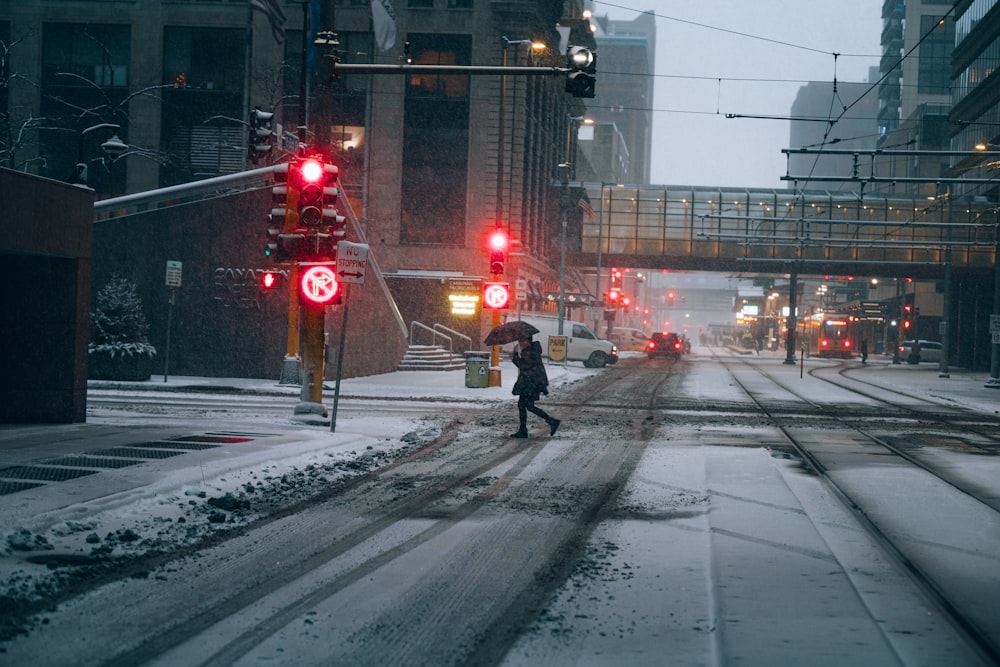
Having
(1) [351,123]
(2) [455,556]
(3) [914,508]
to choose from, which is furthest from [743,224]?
(2) [455,556]

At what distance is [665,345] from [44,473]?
2102 inches

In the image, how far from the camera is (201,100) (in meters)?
49.7

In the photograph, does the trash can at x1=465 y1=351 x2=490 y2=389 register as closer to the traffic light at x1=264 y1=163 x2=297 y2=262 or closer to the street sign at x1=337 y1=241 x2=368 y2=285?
the traffic light at x1=264 y1=163 x2=297 y2=262

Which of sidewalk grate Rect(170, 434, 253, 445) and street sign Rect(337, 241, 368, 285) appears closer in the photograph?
sidewalk grate Rect(170, 434, 253, 445)

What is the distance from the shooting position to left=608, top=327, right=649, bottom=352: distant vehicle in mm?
74875

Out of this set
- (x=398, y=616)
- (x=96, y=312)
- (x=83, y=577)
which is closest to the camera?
(x=398, y=616)

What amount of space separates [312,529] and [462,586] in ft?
7.29

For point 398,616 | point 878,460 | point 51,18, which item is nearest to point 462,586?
point 398,616

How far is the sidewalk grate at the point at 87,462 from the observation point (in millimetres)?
10703

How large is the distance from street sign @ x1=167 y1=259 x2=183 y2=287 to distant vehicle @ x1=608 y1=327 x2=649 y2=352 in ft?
169

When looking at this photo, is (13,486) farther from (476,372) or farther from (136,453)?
(476,372)

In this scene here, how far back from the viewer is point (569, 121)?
76.1 meters

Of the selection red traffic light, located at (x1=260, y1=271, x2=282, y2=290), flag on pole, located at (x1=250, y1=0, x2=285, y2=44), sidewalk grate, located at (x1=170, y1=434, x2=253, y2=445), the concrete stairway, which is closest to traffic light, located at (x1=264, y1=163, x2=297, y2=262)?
sidewalk grate, located at (x1=170, y1=434, x2=253, y2=445)

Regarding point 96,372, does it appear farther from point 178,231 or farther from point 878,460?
point 878,460
